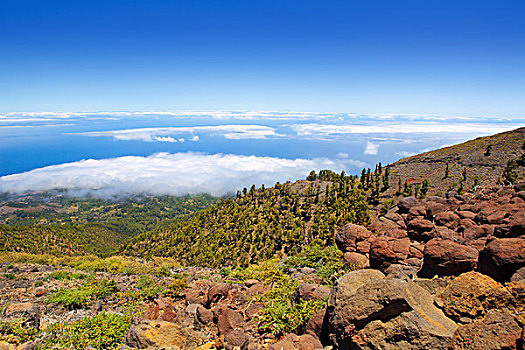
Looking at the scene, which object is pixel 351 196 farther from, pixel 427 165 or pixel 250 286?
pixel 250 286

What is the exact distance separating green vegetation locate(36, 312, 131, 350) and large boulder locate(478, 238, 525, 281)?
46.2 feet

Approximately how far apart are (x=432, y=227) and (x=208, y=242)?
130 ft

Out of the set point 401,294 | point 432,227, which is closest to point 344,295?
point 401,294

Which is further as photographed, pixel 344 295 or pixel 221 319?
pixel 221 319

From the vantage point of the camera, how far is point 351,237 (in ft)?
56.6

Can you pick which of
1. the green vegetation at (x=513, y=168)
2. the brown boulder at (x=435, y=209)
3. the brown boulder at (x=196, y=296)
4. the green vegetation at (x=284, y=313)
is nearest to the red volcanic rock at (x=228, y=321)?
the green vegetation at (x=284, y=313)

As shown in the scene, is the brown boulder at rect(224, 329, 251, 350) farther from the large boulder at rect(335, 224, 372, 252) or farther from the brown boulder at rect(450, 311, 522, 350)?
the large boulder at rect(335, 224, 372, 252)

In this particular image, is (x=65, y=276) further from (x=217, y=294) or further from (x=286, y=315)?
(x=286, y=315)

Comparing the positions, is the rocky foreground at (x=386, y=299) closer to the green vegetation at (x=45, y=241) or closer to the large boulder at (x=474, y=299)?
the large boulder at (x=474, y=299)

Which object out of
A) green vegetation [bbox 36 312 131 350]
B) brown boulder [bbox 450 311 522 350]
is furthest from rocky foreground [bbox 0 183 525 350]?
green vegetation [bbox 36 312 131 350]

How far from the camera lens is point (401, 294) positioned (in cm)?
686

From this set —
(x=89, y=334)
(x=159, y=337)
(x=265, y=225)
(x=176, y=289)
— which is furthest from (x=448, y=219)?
(x=265, y=225)

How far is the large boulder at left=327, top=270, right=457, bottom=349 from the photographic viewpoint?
6238 mm

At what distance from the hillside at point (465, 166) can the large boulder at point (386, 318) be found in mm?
35998
